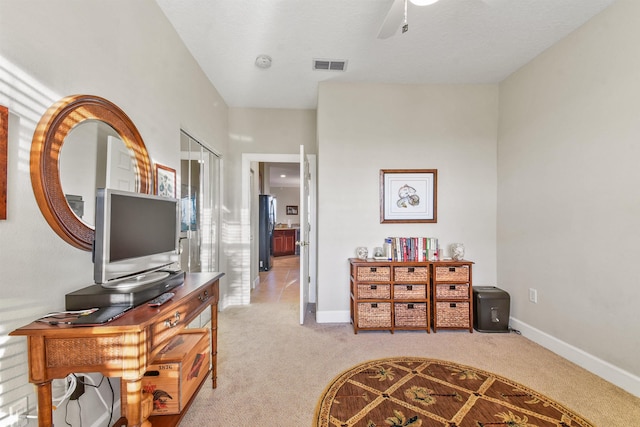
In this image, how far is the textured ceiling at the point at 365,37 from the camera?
213cm

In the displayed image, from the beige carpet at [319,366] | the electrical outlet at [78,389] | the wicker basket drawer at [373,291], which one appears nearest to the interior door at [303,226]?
the beige carpet at [319,366]

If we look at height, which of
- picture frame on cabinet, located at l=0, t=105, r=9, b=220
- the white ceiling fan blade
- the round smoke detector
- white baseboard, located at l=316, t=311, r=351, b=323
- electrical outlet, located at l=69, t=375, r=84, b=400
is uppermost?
the round smoke detector

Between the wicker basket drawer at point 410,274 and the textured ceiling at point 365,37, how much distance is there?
85.7 inches

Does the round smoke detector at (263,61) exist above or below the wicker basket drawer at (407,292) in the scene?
above

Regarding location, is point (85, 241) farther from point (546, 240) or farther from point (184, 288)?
point (546, 240)

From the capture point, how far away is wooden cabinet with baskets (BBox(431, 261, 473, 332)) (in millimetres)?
2986

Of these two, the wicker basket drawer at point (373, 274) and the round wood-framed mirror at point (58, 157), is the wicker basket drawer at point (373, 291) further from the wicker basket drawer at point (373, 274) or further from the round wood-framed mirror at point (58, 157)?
the round wood-framed mirror at point (58, 157)

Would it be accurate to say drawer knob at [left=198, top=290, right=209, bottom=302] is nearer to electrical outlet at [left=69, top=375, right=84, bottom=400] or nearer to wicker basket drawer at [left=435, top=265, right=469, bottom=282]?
electrical outlet at [left=69, top=375, right=84, bottom=400]

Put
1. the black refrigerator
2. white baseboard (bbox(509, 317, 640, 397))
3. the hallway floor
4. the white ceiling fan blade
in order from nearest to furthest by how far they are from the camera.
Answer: the white ceiling fan blade < white baseboard (bbox(509, 317, 640, 397)) < the hallway floor < the black refrigerator

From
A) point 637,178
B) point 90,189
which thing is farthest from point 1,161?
point 637,178

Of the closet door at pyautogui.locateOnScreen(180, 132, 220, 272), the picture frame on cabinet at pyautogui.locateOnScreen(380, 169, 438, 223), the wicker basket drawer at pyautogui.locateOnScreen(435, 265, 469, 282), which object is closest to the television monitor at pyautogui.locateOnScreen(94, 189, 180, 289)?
the closet door at pyautogui.locateOnScreen(180, 132, 220, 272)

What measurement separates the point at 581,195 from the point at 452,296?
1457mm

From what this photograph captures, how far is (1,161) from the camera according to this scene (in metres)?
1.05

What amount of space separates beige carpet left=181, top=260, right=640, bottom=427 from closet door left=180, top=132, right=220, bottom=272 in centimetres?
84
